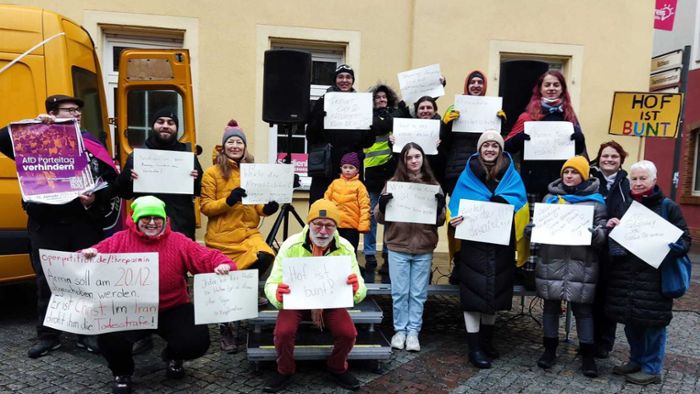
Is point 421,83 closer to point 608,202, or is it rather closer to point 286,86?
point 286,86

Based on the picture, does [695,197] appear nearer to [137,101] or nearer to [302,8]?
[302,8]

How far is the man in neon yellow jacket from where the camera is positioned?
10.6 feet

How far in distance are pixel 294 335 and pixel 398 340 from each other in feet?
3.62

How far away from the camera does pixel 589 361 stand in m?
3.70

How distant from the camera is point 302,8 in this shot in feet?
23.0

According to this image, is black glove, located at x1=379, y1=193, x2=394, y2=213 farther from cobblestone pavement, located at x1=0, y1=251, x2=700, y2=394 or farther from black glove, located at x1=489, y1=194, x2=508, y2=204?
cobblestone pavement, located at x1=0, y1=251, x2=700, y2=394

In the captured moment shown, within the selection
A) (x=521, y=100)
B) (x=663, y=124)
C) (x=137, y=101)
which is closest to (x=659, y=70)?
(x=663, y=124)

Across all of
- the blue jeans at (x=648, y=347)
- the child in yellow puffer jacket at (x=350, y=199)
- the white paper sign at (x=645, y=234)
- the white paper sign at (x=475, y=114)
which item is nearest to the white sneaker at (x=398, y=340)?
the child in yellow puffer jacket at (x=350, y=199)

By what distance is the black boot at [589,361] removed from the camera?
3.67 m

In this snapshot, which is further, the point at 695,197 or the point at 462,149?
the point at 695,197

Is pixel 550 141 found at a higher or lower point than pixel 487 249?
higher

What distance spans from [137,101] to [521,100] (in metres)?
4.65

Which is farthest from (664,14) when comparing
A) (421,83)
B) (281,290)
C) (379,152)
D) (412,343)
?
Result: (281,290)

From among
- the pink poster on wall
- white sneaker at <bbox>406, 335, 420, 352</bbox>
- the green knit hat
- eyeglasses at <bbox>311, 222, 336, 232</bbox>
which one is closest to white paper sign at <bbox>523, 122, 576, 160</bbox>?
white sneaker at <bbox>406, 335, 420, 352</bbox>
